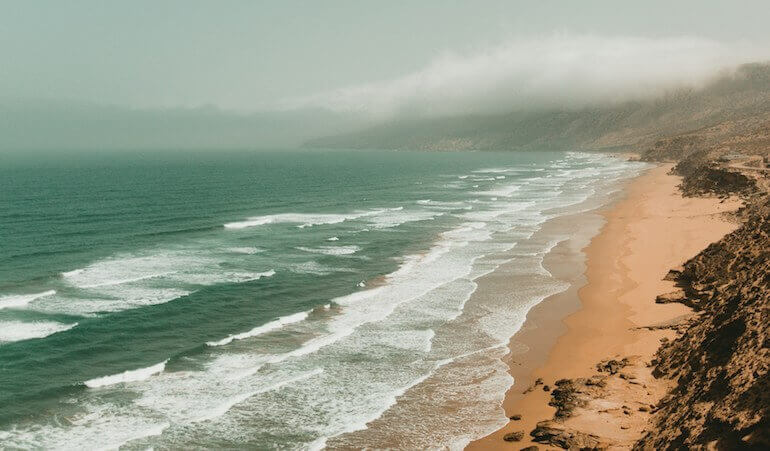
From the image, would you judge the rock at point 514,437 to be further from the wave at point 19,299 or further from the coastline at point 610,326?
the wave at point 19,299

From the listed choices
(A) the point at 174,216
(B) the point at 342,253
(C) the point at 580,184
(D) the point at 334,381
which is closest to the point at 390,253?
(B) the point at 342,253

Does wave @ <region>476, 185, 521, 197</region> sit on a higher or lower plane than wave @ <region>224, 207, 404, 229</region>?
lower

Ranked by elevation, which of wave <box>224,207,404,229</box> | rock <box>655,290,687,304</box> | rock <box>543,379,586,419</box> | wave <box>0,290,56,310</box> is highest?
wave <box>224,207,404,229</box>

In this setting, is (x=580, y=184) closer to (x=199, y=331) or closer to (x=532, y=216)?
(x=532, y=216)

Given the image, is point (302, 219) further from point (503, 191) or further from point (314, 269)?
point (503, 191)

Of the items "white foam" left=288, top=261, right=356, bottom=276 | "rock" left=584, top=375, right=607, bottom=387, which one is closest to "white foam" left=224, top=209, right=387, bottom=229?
"white foam" left=288, top=261, right=356, bottom=276

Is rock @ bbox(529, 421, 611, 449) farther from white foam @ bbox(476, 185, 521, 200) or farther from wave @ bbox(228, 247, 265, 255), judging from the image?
white foam @ bbox(476, 185, 521, 200)
